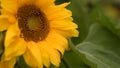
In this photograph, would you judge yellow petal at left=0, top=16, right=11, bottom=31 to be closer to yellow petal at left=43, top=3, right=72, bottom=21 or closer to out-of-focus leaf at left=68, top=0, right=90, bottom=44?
yellow petal at left=43, top=3, right=72, bottom=21

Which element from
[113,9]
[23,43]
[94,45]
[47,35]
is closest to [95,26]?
[94,45]

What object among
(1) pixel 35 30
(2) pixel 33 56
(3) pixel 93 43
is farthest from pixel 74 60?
(2) pixel 33 56

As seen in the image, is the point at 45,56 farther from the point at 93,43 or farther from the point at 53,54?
the point at 93,43

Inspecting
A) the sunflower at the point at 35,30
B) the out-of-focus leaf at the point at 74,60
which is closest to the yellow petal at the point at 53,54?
the sunflower at the point at 35,30

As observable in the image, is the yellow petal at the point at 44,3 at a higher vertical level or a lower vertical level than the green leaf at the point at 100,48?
higher

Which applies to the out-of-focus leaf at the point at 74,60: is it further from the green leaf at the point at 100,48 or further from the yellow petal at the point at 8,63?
the yellow petal at the point at 8,63

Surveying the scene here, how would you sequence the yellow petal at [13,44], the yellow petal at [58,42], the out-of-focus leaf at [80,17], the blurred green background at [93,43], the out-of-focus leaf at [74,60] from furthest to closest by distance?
the out-of-focus leaf at [80,17]
the out-of-focus leaf at [74,60]
the blurred green background at [93,43]
the yellow petal at [58,42]
the yellow petal at [13,44]

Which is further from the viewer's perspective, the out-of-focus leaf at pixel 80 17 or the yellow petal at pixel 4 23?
the out-of-focus leaf at pixel 80 17

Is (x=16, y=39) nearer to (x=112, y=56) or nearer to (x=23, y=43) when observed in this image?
(x=23, y=43)
